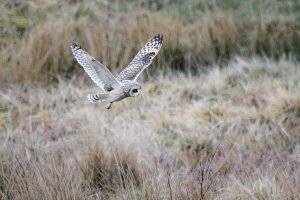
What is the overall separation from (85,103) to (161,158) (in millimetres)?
1508

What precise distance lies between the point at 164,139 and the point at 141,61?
12.1 feet

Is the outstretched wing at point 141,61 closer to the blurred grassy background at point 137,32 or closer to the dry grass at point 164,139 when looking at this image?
the dry grass at point 164,139

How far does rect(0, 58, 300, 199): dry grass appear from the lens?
375 centimetres

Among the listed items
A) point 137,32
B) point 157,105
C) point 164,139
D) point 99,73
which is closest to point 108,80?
point 99,73

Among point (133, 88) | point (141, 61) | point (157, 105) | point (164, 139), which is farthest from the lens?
point (157, 105)

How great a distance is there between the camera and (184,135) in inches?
218

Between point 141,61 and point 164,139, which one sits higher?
point 141,61

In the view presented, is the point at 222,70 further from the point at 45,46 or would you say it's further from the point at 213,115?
the point at 45,46

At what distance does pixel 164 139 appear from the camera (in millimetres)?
5539

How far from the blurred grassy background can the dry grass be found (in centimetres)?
29

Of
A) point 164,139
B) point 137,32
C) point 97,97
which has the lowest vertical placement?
point 164,139

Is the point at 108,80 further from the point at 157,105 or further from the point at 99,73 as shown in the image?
the point at 157,105

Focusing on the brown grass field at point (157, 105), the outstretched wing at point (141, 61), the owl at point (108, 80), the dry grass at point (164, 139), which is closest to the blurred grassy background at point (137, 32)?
the brown grass field at point (157, 105)

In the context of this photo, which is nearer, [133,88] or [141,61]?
[133,88]
